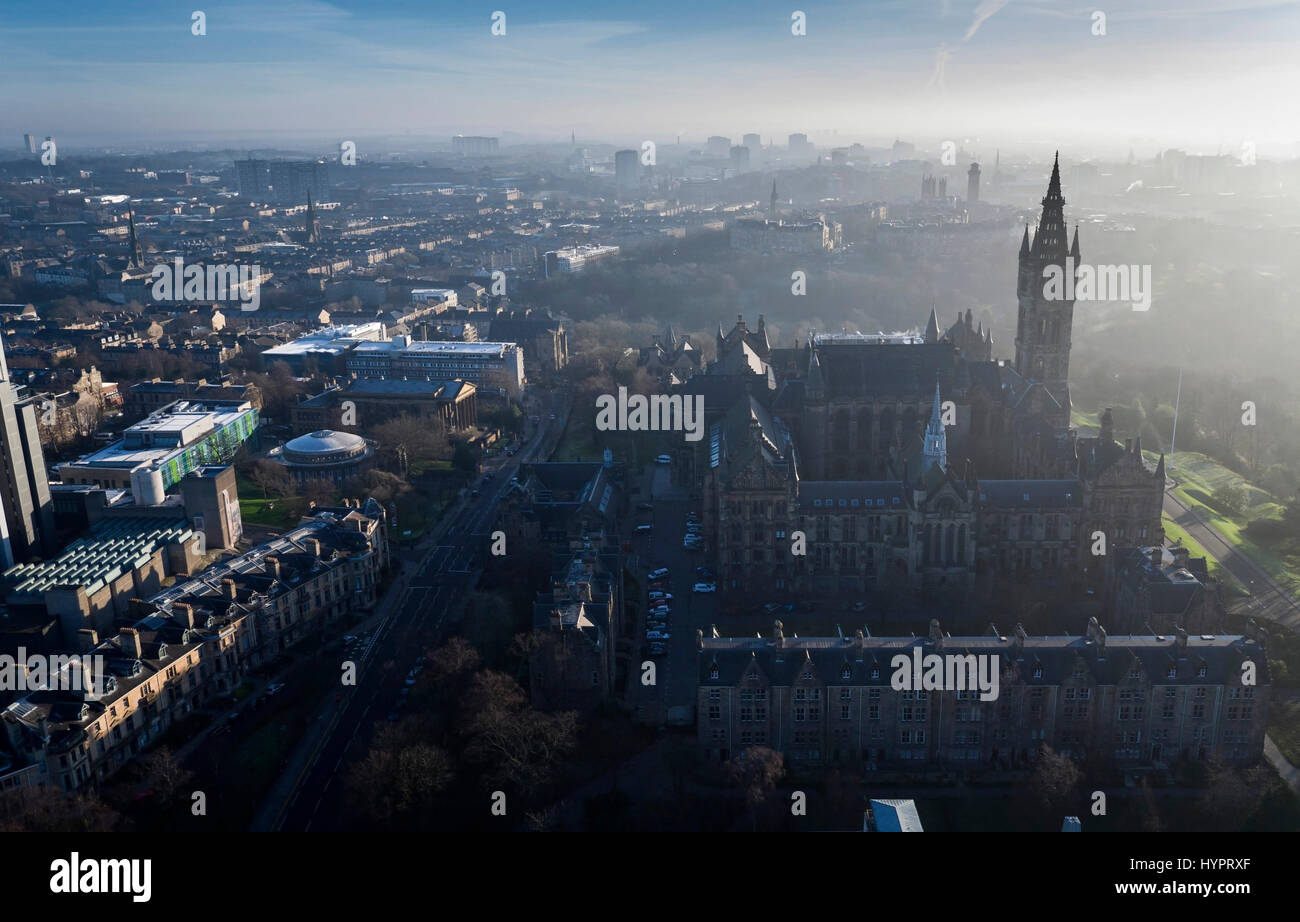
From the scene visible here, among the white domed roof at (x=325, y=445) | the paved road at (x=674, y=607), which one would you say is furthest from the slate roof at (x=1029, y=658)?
the white domed roof at (x=325, y=445)

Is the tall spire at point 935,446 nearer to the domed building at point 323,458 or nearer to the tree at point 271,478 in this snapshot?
the domed building at point 323,458

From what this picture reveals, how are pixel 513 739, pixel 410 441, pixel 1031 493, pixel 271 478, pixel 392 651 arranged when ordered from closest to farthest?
1. pixel 513 739
2. pixel 392 651
3. pixel 1031 493
4. pixel 271 478
5. pixel 410 441

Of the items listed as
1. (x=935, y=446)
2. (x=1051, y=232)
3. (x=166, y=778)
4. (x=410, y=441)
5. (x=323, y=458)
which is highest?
(x=1051, y=232)


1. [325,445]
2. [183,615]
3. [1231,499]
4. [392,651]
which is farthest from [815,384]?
[183,615]

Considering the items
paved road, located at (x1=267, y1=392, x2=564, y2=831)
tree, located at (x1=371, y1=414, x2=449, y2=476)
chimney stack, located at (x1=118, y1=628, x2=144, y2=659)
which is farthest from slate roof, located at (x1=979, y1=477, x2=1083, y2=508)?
tree, located at (x1=371, y1=414, x2=449, y2=476)

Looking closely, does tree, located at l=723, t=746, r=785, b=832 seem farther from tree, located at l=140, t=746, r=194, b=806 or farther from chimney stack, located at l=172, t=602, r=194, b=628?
chimney stack, located at l=172, t=602, r=194, b=628

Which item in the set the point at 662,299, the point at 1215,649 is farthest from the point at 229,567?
the point at 662,299

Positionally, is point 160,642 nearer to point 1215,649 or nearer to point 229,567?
point 229,567

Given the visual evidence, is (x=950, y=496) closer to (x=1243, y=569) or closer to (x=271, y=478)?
(x=1243, y=569)
